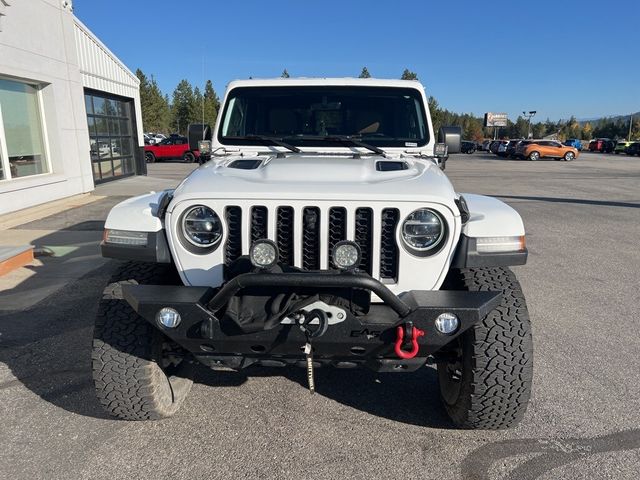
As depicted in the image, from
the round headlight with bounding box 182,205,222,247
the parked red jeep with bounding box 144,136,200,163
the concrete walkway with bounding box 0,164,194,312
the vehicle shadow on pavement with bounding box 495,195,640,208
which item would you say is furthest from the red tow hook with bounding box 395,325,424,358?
the parked red jeep with bounding box 144,136,200,163

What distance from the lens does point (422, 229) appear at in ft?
8.33

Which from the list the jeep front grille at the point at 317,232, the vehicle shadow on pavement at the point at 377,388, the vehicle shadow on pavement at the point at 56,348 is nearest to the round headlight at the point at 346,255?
the jeep front grille at the point at 317,232

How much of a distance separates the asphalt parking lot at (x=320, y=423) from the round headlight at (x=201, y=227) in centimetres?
115

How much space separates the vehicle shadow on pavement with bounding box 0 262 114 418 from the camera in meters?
3.29

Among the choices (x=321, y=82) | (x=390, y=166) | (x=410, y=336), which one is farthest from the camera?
(x=321, y=82)

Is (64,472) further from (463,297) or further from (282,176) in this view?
(463,297)

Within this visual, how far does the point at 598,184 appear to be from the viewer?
18.3 m

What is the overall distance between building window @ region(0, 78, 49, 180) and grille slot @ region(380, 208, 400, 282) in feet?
32.8

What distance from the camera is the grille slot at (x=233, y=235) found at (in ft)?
8.37

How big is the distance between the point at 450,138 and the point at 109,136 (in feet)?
47.8

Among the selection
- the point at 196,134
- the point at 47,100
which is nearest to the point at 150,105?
the point at 47,100

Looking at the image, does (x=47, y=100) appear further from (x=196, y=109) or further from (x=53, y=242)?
(x=196, y=109)

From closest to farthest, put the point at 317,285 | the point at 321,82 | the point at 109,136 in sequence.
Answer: the point at 317,285
the point at 321,82
the point at 109,136

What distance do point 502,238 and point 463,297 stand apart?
542mm
